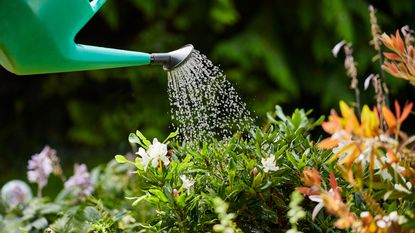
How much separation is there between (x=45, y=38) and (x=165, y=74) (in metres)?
3.58

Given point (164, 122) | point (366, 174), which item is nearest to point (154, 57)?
point (366, 174)

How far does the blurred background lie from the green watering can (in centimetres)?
294

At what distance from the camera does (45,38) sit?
156 centimetres

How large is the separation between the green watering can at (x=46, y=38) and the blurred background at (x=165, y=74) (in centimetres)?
294

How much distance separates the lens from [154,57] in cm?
168

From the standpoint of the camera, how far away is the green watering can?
153 cm

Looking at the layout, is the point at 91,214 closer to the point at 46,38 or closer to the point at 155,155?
the point at 155,155

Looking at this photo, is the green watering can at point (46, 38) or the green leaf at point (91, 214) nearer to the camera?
the green watering can at point (46, 38)

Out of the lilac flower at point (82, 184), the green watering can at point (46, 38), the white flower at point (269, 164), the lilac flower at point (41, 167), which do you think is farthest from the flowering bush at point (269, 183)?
the lilac flower at point (41, 167)

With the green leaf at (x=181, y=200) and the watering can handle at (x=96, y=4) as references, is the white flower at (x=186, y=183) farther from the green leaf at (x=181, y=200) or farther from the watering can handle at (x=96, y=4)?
the watering can handle at (x=96, y=4)

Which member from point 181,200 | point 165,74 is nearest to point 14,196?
point 181,200

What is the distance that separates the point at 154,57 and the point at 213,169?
30 cm

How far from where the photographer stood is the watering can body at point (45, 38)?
5.02 ft

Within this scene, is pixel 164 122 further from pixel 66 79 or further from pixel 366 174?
pixel 366 174
